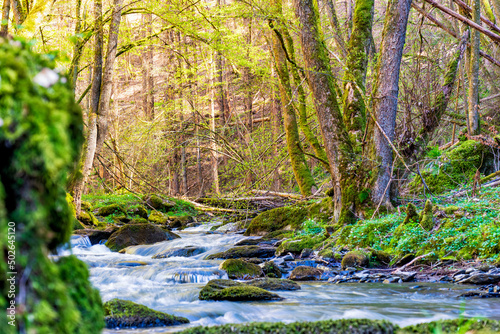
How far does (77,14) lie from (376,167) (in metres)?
9.05

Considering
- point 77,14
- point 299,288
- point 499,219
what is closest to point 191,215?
point 77,14

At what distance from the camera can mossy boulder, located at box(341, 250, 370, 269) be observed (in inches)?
275

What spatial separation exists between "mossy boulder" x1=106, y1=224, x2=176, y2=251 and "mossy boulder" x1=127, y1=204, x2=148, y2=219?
4.78 metres

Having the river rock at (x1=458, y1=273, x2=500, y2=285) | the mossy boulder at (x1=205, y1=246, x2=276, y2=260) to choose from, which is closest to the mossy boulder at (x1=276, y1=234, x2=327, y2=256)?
the mossy boulder at (x1=205, y1=246, x2=276, y2=260)

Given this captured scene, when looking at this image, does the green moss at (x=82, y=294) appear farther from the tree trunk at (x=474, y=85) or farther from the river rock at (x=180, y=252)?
the tree trunk at (x=474, y=85)

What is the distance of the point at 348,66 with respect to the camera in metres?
9.85

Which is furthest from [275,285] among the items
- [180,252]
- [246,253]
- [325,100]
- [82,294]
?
[325,100]

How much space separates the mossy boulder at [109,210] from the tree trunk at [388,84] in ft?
36.9

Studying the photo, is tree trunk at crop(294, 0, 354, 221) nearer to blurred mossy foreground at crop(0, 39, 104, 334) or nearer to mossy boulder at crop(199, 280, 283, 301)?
mossy boulder at crop(199, 280, 283, 301)

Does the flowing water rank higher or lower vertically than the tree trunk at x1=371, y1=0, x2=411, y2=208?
lower

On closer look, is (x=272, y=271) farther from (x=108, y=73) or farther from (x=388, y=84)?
(x=108, y=73)

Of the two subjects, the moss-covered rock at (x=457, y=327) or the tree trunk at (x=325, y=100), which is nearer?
the moss-covered rock at (x=457, y=327)

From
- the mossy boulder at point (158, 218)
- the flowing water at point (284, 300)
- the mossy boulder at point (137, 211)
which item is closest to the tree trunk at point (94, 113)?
the flowing water at point (284, 300)

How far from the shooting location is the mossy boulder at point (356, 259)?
22.9 ft
